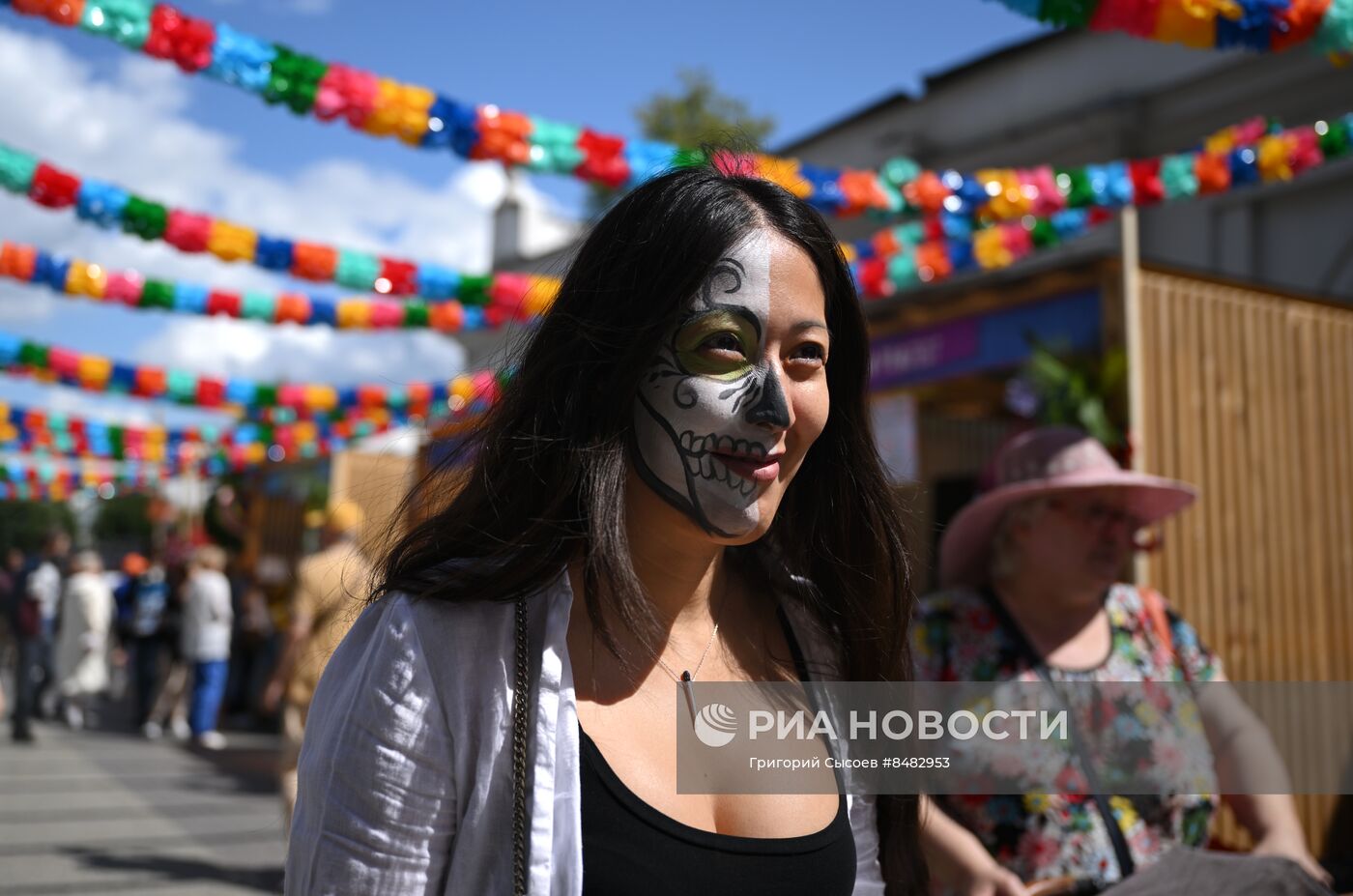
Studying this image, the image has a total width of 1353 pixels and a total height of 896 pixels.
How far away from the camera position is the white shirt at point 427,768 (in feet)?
4.22

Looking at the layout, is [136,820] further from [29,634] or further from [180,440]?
[180,440]

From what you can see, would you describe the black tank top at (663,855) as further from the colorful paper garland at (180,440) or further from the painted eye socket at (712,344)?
the colorful paper garland at (180,440)

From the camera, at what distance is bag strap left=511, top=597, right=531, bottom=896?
129 cm

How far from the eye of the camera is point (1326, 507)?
5.08 metres

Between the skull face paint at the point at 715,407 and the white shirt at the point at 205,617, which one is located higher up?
the skull face paint at the point at 715,407

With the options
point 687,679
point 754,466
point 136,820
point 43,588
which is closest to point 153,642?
point 43,588

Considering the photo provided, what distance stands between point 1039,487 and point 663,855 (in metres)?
2.01

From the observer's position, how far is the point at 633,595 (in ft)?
5.19

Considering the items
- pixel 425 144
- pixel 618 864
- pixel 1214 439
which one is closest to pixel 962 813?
pixel 618 864

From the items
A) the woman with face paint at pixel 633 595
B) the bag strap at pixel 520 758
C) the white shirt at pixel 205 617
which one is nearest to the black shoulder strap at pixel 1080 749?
the woman with face paint at pixel 633 595

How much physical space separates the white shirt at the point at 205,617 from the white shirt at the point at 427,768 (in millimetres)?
9905

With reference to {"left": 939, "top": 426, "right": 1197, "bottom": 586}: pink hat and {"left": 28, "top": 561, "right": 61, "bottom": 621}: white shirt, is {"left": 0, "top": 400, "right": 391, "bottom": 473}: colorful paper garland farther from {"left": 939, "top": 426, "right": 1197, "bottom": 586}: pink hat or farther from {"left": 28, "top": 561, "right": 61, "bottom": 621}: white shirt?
{"left": 939, "top": 426, "right": 1197, "bottom": 586}: pink hat

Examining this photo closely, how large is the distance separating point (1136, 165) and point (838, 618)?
3.97m

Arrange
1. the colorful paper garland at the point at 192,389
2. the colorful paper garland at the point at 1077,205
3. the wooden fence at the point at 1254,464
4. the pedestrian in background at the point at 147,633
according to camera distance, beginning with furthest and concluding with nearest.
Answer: the pedestrian in background at the point at 147,633 < the colorful paper garland at the point at 192,389 < the colorful paper garland at the point at 1077,205 < the wooden fence at the point at 1254,464
